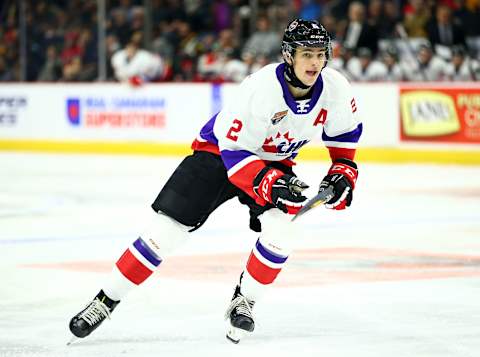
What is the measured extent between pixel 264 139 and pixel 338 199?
1.15ft

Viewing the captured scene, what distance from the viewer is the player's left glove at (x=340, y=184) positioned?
4.62m

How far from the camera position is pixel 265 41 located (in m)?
15.9

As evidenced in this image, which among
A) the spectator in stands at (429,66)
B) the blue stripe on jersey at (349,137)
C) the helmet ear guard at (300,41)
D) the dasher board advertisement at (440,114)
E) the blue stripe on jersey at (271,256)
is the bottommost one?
the dasher board advertisement at (440,114)

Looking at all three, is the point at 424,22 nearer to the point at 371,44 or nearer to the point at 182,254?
the point at 371,44

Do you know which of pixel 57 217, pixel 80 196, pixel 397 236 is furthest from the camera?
pixel 80 196

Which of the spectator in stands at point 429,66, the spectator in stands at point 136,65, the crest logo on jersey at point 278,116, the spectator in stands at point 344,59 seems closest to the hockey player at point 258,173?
the crest logo on jersey at point 278,116

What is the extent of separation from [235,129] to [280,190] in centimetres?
29

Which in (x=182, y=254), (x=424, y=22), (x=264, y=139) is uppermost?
(x=264, y=139)

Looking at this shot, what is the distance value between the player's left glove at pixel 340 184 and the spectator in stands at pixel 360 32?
10.7m

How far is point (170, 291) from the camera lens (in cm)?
579

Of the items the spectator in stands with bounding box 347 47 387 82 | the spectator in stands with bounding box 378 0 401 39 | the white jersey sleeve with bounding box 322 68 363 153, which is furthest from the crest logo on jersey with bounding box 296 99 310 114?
the spectator in stands with bounding box 378 0 401 39

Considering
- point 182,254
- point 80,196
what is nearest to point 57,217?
point 80,196

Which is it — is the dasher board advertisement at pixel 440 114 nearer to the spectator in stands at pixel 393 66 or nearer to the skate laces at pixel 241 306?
the spectator in stands at pixel 393 66

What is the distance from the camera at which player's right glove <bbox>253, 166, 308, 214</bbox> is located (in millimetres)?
4426
